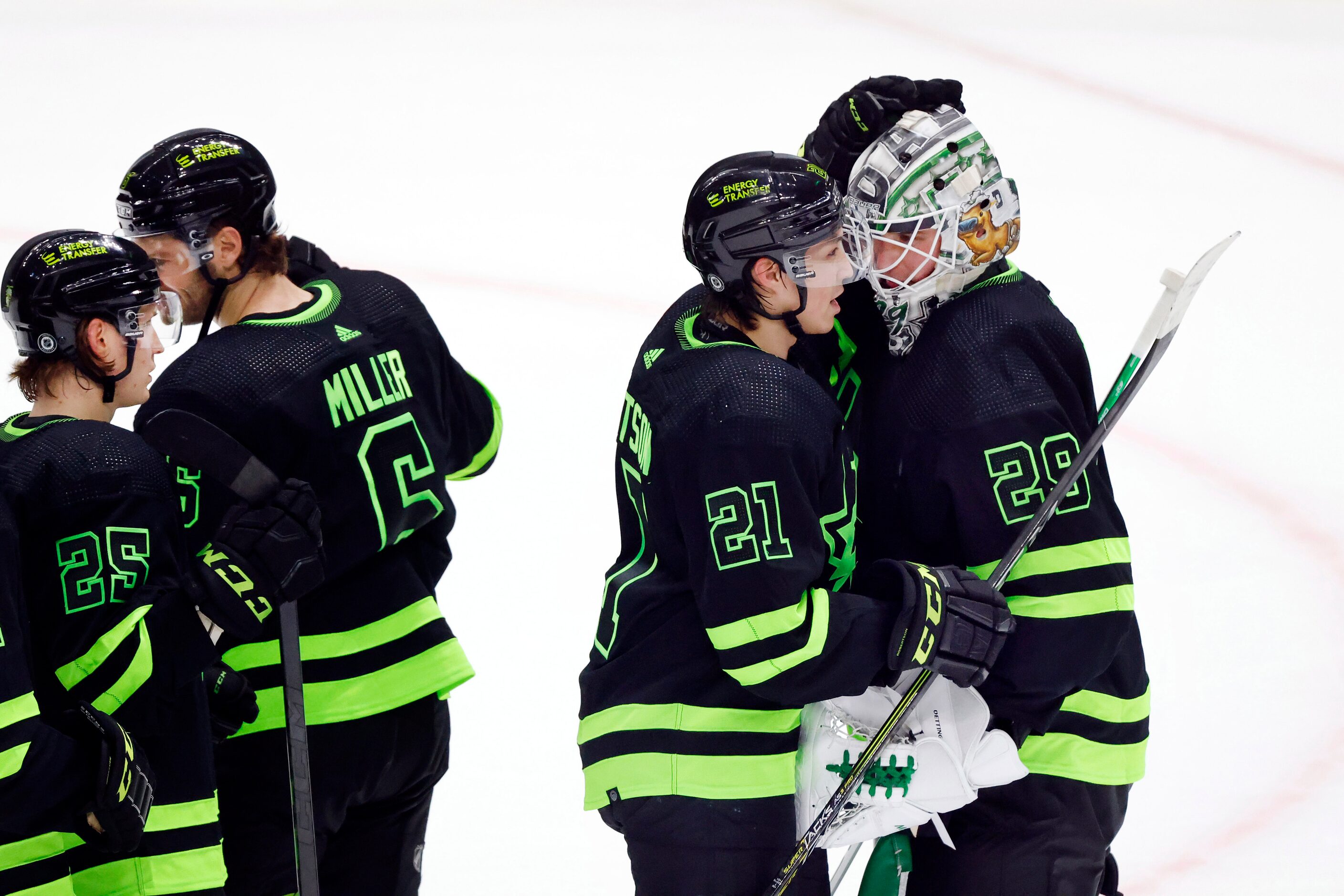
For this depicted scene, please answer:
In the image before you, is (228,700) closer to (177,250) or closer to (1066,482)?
(177,250)

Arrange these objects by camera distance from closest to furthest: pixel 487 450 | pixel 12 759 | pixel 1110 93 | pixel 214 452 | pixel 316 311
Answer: pixel 12 759
pixel 214 452
pixel 316 311
pixel 487 450
pixel 1110 93

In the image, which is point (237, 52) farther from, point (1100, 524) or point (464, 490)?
point (1100, 524)

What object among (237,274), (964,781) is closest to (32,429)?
(237,274)

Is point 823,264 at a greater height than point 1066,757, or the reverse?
point 823,264

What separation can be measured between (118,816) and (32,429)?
0.51 meters

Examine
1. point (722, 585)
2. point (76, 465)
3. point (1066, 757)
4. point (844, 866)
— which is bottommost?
point (844, 866)

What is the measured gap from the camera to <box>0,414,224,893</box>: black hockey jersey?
209 centimetres

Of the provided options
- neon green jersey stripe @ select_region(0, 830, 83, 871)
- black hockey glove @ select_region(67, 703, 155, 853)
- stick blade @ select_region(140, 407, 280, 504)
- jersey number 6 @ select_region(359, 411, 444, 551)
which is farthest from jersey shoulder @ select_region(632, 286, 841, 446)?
neon green jersey stripe @ select_region(0, 830, 83, 871)

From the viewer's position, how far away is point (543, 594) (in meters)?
4.42

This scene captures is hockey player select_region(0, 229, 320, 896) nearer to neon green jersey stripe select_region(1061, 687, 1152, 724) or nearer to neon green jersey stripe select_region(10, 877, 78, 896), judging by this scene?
neon green jersey stripe select_region(10, 877, 78, 896)

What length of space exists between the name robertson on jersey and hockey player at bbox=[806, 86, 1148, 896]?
0.72 meters

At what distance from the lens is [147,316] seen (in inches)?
90.0

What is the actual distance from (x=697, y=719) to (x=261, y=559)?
2.12ft

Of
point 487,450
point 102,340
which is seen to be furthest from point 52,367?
point 487,450
